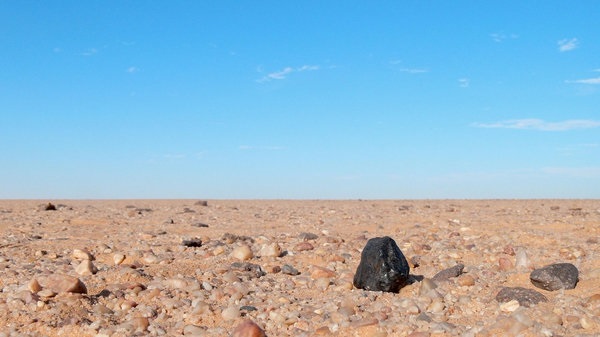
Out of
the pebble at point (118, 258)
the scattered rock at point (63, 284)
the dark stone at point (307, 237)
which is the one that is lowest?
the scattered rock at point (63, 284)

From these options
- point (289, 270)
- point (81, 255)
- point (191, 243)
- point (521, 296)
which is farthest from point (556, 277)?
point (81, 255)

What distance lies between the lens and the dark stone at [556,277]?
468 cm

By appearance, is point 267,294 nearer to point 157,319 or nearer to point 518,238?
point 157,319

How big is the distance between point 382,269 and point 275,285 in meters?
0.93

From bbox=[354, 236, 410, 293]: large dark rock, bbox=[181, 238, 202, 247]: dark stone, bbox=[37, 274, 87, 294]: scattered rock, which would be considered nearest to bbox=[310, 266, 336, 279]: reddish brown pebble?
bbox=[354, 236, 410, 293]: large dark rock

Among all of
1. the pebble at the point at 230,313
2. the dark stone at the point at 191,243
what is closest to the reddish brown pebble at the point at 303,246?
the dark stone at the point at 191,243

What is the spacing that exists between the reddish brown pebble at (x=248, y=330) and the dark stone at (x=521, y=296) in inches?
71.8

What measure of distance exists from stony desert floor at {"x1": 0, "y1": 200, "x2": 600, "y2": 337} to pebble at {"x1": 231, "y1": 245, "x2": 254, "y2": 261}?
0.05 ft

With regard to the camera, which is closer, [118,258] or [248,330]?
[248,330]

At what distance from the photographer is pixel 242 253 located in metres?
6.01

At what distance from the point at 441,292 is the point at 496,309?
532mm

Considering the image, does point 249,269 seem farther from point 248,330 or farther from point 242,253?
point 248,330

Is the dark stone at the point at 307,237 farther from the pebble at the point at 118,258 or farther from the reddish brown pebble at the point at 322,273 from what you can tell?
the pebble at the point at 118,258

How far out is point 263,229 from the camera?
8633 millimetres
